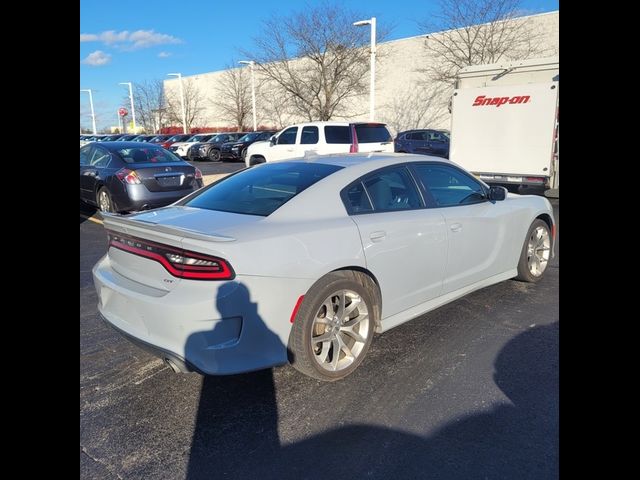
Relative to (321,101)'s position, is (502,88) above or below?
below

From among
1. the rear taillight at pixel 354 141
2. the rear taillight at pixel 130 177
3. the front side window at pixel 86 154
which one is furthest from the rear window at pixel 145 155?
the rear taillight at pixel 354 141

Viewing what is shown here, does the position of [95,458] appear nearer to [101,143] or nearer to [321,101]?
[101,143]

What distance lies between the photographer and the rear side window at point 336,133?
48.0 ft

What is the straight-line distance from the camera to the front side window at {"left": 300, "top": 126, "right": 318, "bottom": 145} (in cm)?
1501

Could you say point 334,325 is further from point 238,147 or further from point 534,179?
point 238,147

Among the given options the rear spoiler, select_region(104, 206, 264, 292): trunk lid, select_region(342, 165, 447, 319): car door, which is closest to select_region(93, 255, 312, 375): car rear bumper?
select_region(104, 206, 264, 292): trunk lid

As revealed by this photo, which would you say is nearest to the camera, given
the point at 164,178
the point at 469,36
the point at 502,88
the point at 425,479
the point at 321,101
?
the point at 425,479

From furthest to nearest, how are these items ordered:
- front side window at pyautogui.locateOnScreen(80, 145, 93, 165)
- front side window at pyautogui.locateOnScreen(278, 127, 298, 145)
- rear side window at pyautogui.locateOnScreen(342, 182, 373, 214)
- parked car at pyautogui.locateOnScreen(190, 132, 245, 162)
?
1. parked car at pyautogui.locateOnScreen(190, 132, 245, 162)
2. front side window at pyautogui.locateOnScreen(278, 127, 298, 145)
3. front side window at pyautogui.locateOnScreen(80, 145, 93, 165)
4. rear side window at pyautogui.locateOnScreen(342, 182, 373, 214)

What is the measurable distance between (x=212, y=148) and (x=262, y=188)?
2651 cm

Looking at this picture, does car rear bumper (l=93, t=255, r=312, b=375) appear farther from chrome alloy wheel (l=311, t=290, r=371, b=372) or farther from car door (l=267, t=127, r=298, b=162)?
car door (l=267, t=127, r=298, b=162)

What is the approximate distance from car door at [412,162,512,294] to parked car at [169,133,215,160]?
27987 mm
